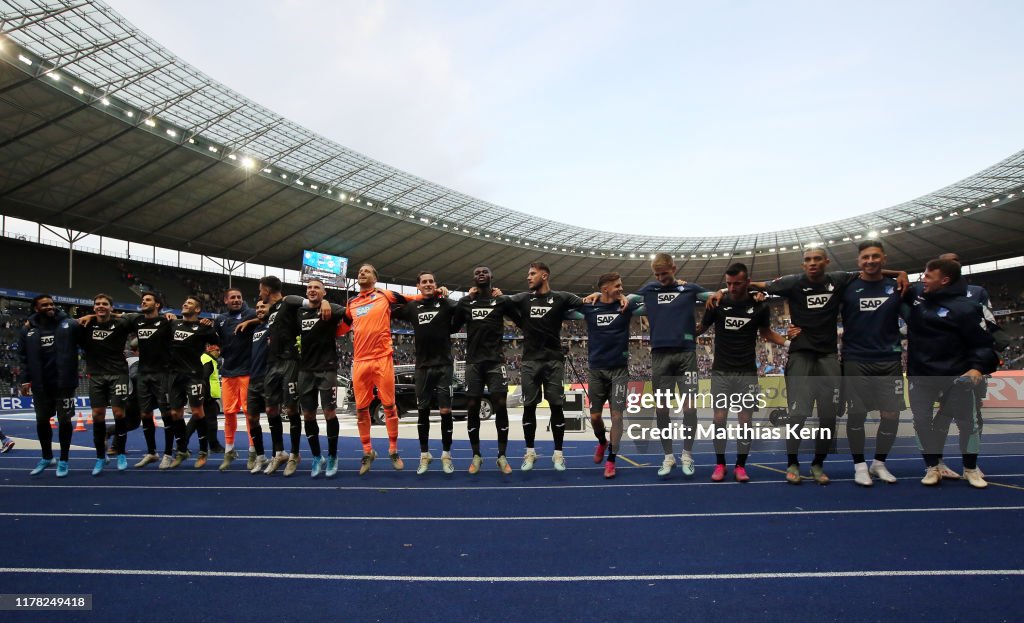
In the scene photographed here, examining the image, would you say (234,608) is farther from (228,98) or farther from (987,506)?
(228,98)

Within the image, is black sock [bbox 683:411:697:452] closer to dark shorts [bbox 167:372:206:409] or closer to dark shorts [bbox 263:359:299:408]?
dark shorts [bbox 263:359:299:408]

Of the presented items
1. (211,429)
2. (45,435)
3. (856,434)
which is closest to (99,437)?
(45,435)

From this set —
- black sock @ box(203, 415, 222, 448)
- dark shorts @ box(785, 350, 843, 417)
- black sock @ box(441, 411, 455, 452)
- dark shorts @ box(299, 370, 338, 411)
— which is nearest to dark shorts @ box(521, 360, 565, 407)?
black sock @ box(441, 411, 455, 452)

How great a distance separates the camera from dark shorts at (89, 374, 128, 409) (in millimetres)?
6574

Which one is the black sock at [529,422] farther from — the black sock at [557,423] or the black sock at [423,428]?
the black sock at [423,428]

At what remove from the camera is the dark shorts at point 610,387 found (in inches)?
233

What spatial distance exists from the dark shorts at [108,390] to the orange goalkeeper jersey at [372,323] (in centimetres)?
283

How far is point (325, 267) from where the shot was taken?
37.0 metres

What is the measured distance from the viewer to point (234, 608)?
257 cm

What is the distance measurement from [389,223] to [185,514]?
112ft

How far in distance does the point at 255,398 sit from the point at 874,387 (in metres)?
6.57

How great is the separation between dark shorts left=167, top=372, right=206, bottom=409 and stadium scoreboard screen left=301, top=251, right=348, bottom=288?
29514 mm

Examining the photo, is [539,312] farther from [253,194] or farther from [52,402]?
[253,194]

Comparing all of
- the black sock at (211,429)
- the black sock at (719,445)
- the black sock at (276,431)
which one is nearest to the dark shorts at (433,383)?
the black sock at (276,431)
